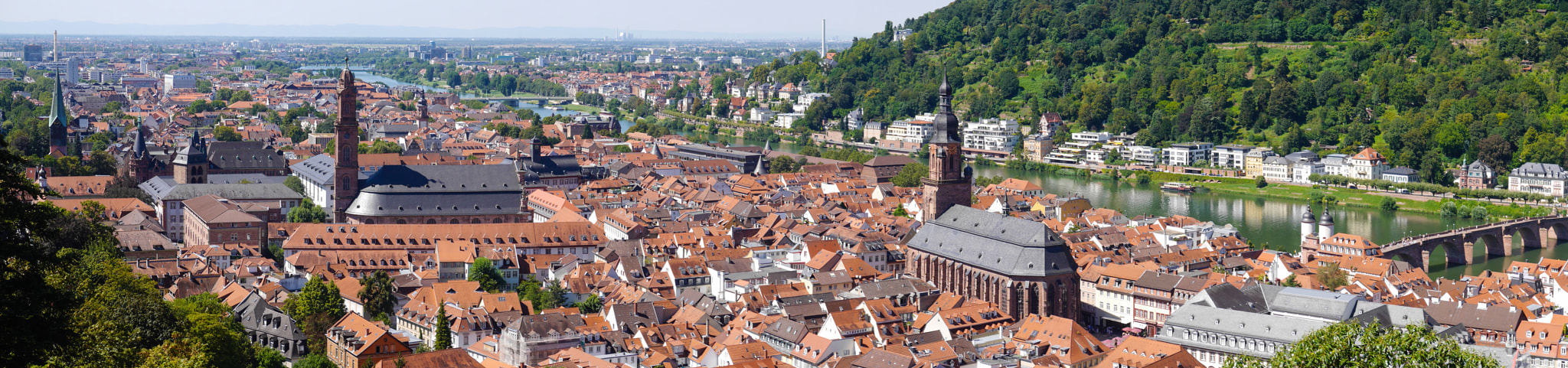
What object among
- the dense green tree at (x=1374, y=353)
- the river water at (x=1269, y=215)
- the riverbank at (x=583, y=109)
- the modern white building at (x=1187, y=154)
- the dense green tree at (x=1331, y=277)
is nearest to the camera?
the dense green tree at (x=1374, y=353)

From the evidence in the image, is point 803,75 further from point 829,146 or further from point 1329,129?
point 1329,129

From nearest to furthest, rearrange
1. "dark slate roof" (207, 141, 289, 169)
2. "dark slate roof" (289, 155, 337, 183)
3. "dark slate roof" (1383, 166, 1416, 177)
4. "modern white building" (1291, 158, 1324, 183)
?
"dark slate roof" (289, 155, 337, 183) < "dark slate roof" (207, 141, 289, 169) < "dark slate roof" (1383, 166, 1416, 177) < "modern white building" (1291, 158, 1324, 183)

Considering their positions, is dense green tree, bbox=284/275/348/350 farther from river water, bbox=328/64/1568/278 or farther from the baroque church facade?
river water, bbox=328/64/1568/278

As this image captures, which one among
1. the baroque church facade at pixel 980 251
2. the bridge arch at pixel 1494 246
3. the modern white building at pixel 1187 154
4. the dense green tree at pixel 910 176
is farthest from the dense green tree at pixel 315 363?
the modern white building at pixel 1187 154

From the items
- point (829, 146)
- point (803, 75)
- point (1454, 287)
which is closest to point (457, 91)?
point (803, 75)

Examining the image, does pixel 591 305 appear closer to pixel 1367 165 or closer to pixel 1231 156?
pixel 1367 165

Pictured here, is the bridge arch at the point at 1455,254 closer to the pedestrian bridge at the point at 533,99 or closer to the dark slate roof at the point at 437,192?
the dark slate roof at the point at 437,192

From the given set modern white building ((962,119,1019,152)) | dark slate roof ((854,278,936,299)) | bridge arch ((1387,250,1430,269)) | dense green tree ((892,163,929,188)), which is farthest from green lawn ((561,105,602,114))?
dark slate roof ((854,278,936,299))
